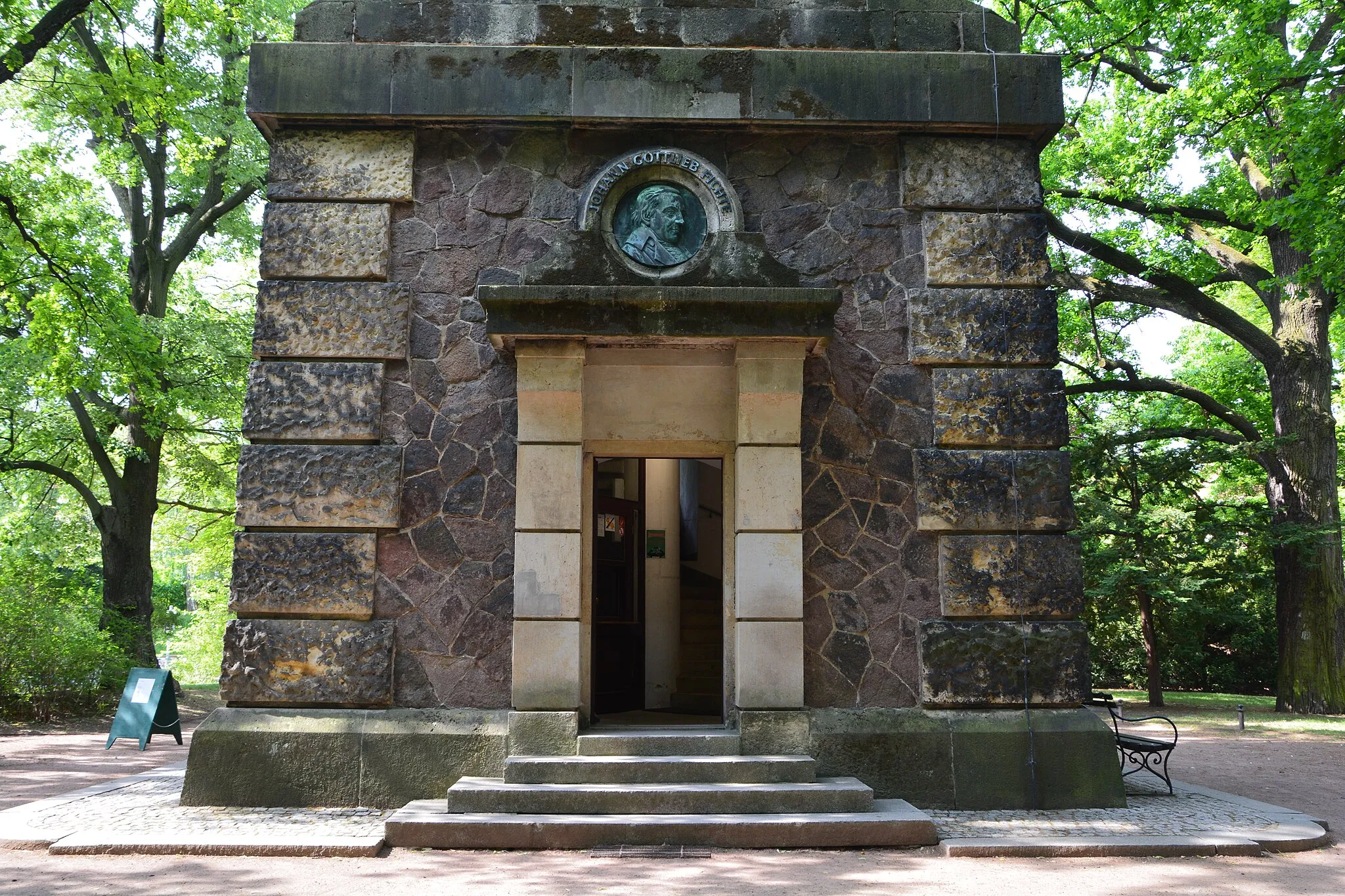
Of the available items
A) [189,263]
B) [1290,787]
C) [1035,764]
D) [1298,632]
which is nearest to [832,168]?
[1035,764]

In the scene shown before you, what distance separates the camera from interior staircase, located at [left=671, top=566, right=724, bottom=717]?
→ 1077 cm

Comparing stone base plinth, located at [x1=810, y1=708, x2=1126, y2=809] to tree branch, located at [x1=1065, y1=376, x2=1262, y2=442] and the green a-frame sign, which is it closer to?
the green a-frame sign

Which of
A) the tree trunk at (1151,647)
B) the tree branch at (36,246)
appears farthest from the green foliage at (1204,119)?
the tree branch at (36,246)

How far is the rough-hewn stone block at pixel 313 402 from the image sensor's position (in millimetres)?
7516

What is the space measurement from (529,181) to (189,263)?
17524mm

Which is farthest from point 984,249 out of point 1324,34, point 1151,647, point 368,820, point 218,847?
point 1151,647

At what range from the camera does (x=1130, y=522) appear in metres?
17.0

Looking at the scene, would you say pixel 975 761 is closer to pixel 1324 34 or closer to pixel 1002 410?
pixel 1002 410

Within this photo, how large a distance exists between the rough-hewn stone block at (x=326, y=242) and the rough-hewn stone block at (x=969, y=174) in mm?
4106

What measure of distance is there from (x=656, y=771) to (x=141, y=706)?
22.5 ft

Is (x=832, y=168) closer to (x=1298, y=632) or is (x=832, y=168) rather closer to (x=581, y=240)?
(x=581, y=240)

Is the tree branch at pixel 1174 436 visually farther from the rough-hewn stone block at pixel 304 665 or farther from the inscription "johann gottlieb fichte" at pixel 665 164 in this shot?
the rough-hewn stone block at pixel 304 665

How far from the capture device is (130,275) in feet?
60.0

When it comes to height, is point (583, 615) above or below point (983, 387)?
below
